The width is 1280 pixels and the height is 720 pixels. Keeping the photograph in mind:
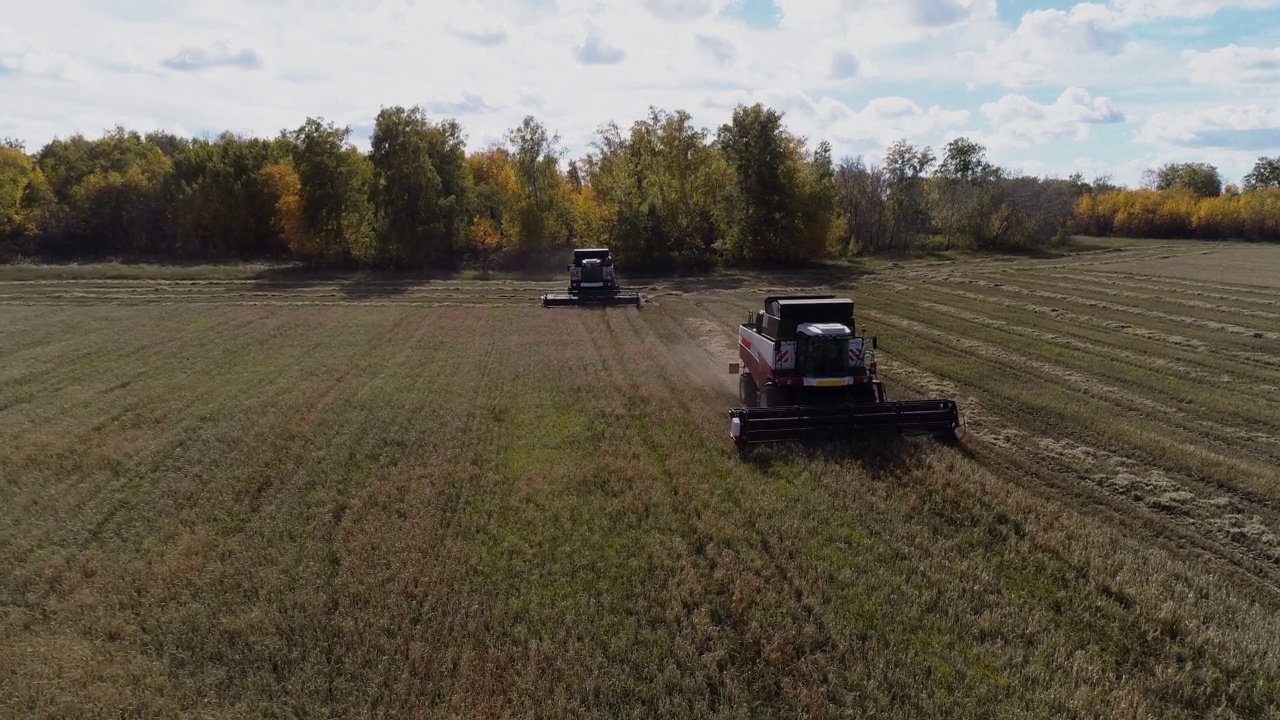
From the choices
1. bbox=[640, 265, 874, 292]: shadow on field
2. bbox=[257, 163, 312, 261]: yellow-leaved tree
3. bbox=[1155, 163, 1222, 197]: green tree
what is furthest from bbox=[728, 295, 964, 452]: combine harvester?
bbox=[1155, 163, 1222, 197]: green tree

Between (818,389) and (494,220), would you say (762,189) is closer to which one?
(494,220)

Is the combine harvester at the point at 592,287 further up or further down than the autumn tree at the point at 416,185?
further down

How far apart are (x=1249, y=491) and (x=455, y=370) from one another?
57.2ft

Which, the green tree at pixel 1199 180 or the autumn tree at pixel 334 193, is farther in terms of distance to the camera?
the green tree at pixel 1199 180

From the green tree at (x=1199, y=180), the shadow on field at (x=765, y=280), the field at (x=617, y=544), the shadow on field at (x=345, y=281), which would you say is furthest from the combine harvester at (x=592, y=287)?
the green tree at (x=1199, y=180)

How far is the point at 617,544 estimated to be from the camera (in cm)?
928

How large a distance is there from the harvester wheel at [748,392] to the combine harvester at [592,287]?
15609 millimetres

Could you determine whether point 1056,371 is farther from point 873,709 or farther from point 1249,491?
point 873,709

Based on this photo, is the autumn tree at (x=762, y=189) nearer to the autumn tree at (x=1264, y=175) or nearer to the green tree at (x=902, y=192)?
the green tree at (x=902, y=192)

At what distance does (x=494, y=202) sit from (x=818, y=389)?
4257cm

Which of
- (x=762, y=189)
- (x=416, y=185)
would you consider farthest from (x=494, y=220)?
(x=762, y=189)

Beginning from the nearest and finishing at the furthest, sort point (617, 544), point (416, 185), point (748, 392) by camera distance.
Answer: point (617, 544) < point (748, 392) < point (416, 185)

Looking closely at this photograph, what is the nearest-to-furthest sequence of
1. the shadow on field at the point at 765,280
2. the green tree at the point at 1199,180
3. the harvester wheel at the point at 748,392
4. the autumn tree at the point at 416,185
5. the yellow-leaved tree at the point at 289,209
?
the harvester wheel at the point at 748,392 → the shadow on field at the point at 765,280 → the autumn tree at the point at 416,185 → the yellow-leaved tree at the point at 289,209 → the green tree at the point at 1199,180

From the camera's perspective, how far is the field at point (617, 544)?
6676 millimetres
